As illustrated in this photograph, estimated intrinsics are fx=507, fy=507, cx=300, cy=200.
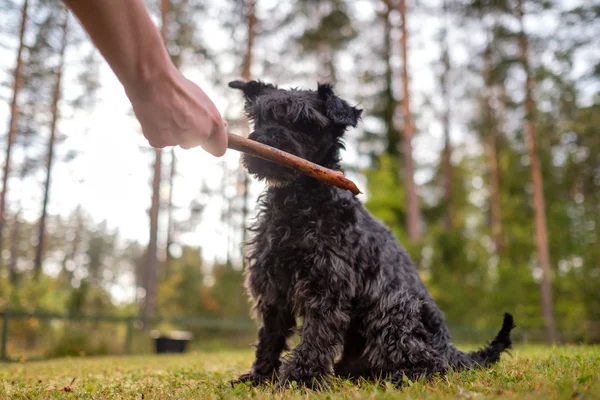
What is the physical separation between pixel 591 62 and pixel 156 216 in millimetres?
15783

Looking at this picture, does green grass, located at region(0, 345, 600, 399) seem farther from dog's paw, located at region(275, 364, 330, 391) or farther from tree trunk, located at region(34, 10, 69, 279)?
tree trunk, located at region(34, 10, 69, 279)

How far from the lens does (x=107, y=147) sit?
2133 centimetres

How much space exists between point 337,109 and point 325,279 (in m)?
1.53

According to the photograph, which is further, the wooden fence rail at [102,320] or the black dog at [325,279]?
the wooden fence rail at [102,320]

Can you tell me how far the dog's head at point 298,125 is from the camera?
427 cm

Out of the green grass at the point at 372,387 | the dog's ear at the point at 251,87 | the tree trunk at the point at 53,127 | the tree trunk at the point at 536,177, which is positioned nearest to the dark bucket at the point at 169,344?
the tree trunk at the point at 53,127

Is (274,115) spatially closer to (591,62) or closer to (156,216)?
(156,216)

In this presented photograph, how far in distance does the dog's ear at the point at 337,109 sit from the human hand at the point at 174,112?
2.23 meters

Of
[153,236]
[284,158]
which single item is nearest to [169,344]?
[153,236]

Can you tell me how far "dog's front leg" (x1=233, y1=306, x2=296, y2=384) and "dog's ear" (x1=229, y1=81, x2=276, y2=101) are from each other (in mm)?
2061

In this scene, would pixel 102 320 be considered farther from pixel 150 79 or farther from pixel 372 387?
pixel 150 79

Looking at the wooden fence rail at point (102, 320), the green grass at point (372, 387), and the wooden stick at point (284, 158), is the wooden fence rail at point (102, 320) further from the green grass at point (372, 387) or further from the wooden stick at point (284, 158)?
the wooden stick at point (284, 158)

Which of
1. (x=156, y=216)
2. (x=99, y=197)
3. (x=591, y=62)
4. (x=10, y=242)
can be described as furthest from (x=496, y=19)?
(x=10, y=242)

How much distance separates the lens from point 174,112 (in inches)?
88.6
